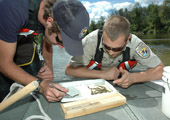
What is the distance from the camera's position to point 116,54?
1.97 meters

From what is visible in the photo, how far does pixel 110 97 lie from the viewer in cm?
127

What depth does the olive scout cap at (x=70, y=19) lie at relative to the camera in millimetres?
1321

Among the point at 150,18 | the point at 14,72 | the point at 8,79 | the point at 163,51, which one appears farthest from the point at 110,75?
the point at 150,18

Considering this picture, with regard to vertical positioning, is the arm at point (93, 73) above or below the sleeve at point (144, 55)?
below

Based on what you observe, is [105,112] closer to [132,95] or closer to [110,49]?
[132,95]

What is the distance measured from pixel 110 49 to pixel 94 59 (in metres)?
0.33

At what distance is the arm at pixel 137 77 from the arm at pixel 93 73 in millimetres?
180

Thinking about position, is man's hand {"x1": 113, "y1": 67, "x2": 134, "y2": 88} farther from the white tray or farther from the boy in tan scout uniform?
the white tray

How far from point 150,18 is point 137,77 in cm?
6187

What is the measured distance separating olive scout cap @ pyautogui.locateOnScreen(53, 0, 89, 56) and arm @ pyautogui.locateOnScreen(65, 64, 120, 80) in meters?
0.59

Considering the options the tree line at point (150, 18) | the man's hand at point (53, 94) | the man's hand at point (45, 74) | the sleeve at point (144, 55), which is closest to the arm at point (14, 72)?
the man's hand at point (53, 94)

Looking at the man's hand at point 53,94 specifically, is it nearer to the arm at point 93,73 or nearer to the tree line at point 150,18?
the arm at point 93,73

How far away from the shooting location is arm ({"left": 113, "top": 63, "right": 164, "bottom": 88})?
157 cm

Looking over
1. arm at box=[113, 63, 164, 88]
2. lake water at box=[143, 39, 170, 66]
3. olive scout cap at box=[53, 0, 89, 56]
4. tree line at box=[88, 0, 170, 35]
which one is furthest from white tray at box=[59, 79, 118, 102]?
tree line at box=[88, 0, 170, 35]
